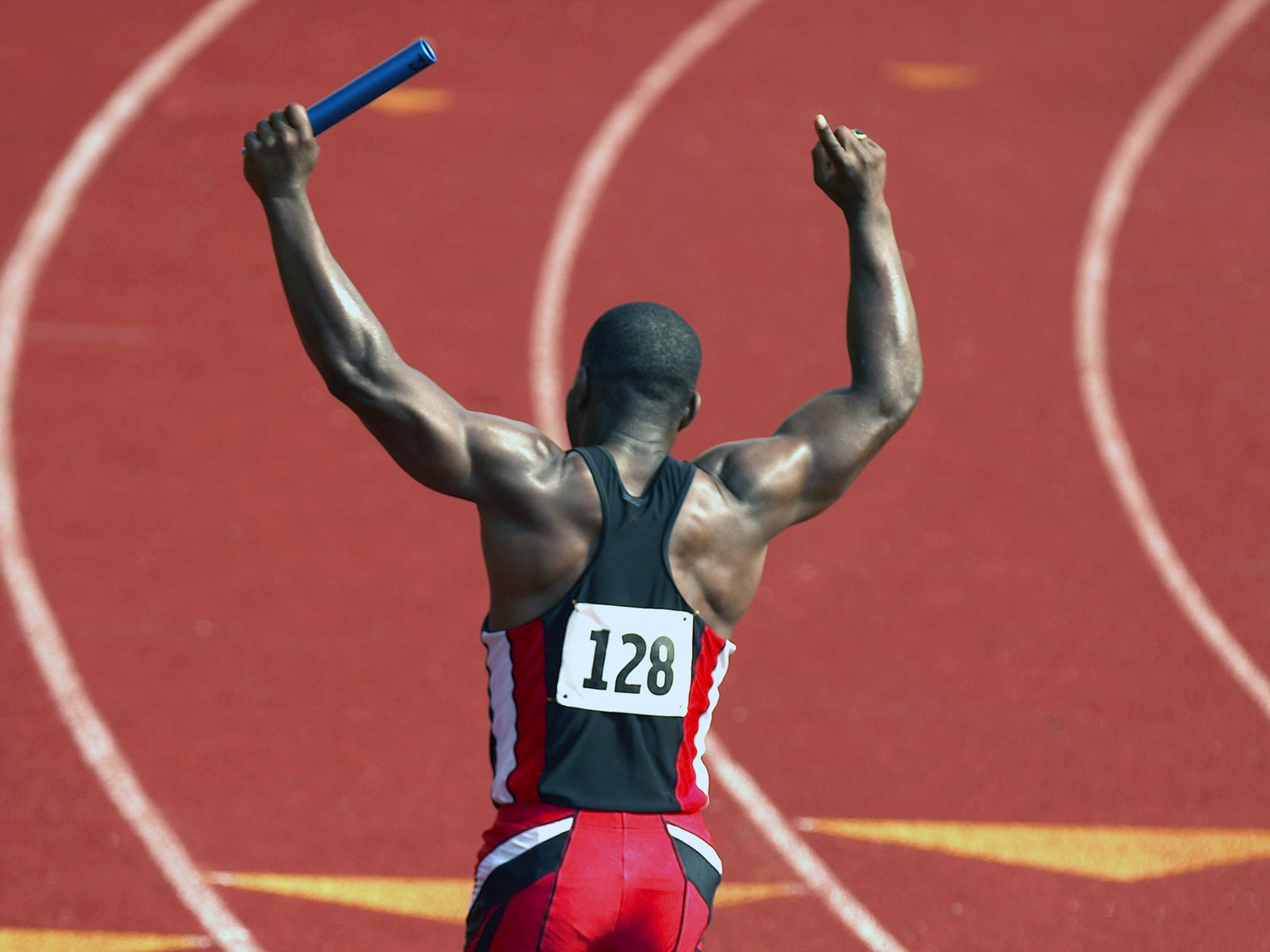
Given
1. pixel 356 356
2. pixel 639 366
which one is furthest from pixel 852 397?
pixel 356 356

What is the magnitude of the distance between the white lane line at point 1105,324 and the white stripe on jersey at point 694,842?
413 cm

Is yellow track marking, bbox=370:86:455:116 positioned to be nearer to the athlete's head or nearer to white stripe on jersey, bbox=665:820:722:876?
the athlete's head

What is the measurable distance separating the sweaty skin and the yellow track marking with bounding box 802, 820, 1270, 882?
2.77 meters

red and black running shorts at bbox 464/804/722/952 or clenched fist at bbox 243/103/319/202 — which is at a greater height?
clenched fist at bbox 243/103/319/202

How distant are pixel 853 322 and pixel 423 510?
4351mm

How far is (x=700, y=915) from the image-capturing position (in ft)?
9.32

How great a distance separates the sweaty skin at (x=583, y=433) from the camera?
8.91 feet

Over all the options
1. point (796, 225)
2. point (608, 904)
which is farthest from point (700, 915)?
point (796, 225)

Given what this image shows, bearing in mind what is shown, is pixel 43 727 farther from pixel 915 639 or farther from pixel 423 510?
pixel 915 639

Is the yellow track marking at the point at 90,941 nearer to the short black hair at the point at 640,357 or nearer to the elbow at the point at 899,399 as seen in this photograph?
the short black hair at the point at 640,357

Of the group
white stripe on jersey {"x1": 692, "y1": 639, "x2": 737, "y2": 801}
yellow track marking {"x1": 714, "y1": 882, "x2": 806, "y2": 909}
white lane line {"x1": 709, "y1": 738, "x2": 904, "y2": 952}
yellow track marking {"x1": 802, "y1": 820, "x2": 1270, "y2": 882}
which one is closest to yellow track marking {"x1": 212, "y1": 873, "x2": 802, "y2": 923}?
yellow track marking {"x1": 714, "y1": 882, "x2": 806, "y2": 909}

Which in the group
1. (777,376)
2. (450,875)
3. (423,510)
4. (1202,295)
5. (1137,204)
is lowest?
(450,875)

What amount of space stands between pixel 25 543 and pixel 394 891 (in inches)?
103

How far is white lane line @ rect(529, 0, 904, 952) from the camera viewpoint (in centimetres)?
517
